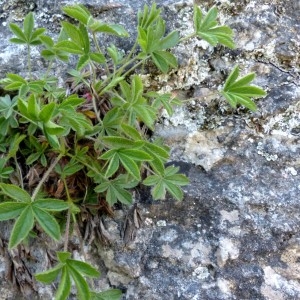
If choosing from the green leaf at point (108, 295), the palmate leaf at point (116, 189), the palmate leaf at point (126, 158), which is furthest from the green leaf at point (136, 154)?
the green leaf at point (108, 295)

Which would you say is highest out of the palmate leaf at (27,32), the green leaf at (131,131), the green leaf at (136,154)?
the palmate leaf at (27,32)

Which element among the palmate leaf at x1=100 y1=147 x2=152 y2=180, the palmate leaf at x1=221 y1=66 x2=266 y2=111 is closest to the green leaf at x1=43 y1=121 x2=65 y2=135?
the palmate leaf at x1=100 y1=147 x2=152 y2=180

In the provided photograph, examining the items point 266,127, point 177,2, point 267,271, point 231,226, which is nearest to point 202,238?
point 231,226

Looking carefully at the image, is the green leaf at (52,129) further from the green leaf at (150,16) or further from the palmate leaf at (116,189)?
the green leaf at (150,16)

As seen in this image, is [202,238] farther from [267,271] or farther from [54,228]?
[54,228]

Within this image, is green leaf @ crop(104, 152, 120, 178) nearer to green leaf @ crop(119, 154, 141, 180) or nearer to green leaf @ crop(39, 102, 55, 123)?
green leaf @ crop(119, 154, 141, 180)

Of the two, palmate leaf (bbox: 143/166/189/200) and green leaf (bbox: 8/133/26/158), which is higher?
green leaf (bbox: 8/133/26/158)

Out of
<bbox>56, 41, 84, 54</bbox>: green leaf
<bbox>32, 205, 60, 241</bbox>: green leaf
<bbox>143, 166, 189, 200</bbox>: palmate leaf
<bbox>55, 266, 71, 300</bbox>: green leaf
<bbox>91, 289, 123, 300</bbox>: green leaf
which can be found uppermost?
<bbox>56, 41, 84, 54</bbox>: green leaf
